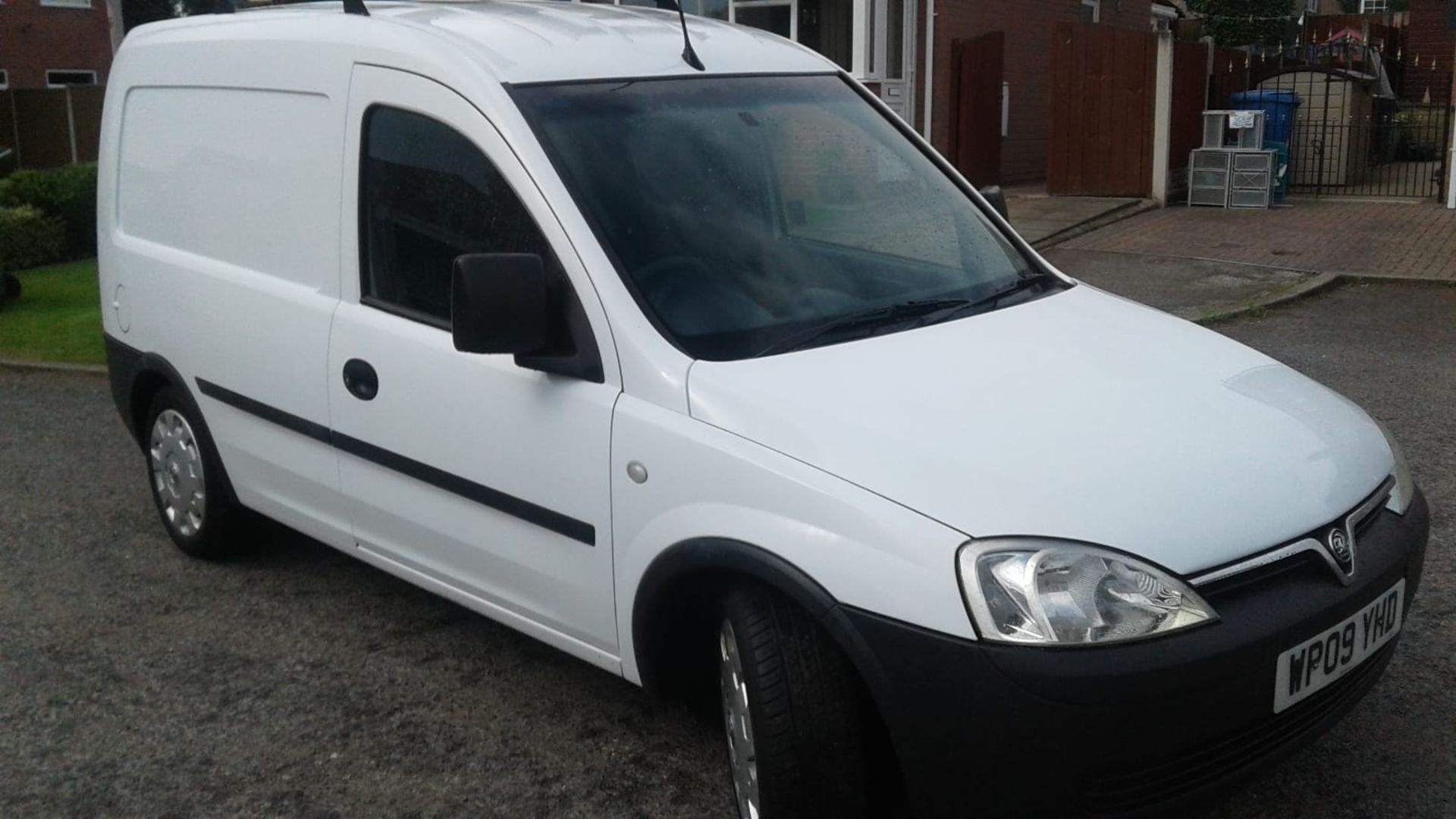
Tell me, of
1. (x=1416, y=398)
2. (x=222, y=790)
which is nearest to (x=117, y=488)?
(x=222, y=790)

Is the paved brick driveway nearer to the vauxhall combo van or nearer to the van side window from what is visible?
the vauxhall combo van

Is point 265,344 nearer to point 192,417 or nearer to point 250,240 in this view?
point 250,240

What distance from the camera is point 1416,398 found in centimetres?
766

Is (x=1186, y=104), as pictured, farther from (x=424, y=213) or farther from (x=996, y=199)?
(x=424, y=213)

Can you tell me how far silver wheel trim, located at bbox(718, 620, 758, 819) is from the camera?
3.30 metres

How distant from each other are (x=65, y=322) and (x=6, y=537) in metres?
6.02

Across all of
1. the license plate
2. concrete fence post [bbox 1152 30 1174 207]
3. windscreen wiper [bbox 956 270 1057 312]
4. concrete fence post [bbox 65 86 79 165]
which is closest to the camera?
the license plate

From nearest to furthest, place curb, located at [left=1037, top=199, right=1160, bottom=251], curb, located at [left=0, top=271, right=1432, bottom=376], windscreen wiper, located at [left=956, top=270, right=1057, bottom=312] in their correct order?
1. windscreen wiper, located at [left=956, top=270, right=1057, bottom=312]
2. curb, located at [left=0, top=271, right=1432, bottom=376]
3. curb, located at [left=1037, top=199, right=1160, bottom=251]

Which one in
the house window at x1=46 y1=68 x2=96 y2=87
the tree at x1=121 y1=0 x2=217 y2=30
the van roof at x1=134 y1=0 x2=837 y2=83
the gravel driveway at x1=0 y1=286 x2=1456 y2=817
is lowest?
the gravel driveway at x1=0 y1=286 x2=1456 y2=817

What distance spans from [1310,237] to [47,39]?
3174cm

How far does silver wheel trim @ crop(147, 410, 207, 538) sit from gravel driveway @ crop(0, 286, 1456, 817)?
0.68 feet

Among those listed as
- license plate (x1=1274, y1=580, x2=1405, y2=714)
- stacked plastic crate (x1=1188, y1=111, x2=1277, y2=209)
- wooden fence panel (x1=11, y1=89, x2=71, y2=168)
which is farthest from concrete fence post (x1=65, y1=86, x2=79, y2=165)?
license plate (x1=1274, y1=580, x2=1405, y2=714)

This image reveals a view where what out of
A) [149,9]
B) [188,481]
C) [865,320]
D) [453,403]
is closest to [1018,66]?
[188,481]

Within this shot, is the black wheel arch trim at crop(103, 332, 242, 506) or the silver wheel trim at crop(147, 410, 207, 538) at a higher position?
the black wheel arch trim at crop(103, 332, 242, 506)
